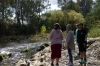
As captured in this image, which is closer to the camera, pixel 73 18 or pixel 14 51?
pixel 14 51

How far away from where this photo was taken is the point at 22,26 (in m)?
51.3

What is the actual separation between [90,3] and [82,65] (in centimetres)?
9195

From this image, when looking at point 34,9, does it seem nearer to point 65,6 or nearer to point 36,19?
point 36,19

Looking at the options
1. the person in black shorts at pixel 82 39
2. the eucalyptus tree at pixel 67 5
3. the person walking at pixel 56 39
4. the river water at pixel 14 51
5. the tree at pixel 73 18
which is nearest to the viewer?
the person in black shorts at pixel 82 39

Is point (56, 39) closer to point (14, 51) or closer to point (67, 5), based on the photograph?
point (14, 51)

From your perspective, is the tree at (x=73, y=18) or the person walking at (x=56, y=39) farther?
the tree at (x=73, y=18)

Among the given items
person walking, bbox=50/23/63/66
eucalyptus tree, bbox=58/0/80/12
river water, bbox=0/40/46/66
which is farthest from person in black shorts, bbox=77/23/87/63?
eucalyptus tree, bbox=58/0/80/12

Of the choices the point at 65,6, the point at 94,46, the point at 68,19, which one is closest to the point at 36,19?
the point at 68,19

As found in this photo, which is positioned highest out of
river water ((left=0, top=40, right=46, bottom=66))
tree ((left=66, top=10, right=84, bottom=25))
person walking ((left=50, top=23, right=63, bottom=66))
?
person walking ((left=50, top=23, right=63, bottom=66))

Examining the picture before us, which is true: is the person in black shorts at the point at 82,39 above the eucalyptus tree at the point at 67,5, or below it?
above

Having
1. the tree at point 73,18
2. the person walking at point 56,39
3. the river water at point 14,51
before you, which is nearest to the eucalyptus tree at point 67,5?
the tree at point 73,18

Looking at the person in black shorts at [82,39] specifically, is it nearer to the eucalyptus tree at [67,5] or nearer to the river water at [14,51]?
the river water at [14,51]

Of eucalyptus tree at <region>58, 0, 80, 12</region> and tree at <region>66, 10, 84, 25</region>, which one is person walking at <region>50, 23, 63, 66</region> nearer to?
tree at <region>66, 10, 84, 25</region>

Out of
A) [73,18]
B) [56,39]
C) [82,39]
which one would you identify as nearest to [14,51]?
[56,39]
